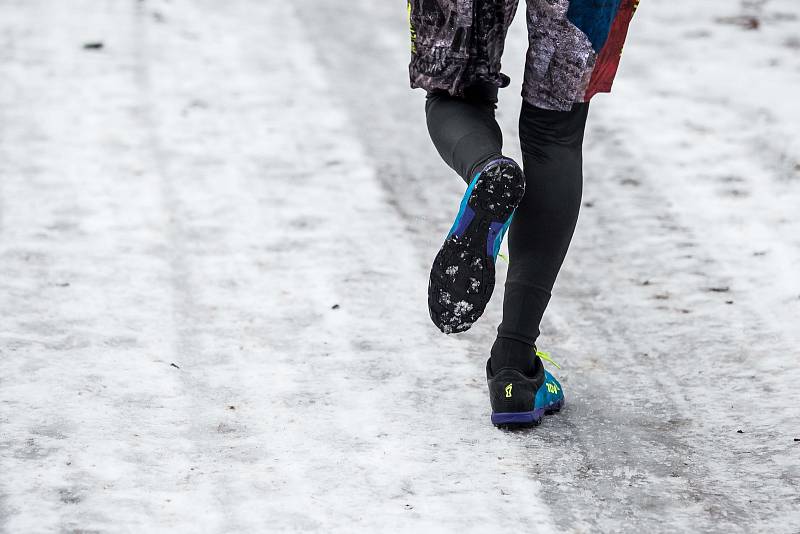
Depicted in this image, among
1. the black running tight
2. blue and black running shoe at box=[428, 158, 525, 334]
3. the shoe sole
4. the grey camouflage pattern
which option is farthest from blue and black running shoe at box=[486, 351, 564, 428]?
the grey camouflage pattern

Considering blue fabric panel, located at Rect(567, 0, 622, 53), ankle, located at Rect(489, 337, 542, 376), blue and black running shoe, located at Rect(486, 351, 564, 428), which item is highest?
blue fabric panel, located at Rect(567, 0, 622, 53)

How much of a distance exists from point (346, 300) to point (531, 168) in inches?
37.7

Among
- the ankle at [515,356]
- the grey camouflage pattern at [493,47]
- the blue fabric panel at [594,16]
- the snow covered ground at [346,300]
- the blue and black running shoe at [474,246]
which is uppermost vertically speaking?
the blue fabric panel at [594,16]

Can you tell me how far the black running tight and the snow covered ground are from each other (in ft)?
1.20

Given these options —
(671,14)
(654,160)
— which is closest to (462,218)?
(654,160)

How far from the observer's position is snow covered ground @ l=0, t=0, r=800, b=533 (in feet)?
7.16

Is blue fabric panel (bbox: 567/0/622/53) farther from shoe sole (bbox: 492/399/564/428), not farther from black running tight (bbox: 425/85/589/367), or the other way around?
shoe sole (bbox: 492/399/564/428)

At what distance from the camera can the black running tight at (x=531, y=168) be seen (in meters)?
2.29

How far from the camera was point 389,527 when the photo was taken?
204cm

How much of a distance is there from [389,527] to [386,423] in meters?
0.45

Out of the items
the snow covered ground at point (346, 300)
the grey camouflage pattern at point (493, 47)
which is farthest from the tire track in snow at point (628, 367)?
the grey camouflage pattern at point (493, 47)

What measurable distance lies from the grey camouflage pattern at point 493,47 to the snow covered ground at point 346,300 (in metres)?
0.82

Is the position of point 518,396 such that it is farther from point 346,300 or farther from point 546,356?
point 346,300

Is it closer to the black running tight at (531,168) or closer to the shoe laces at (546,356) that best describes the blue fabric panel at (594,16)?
the black running tight at (531,168)
